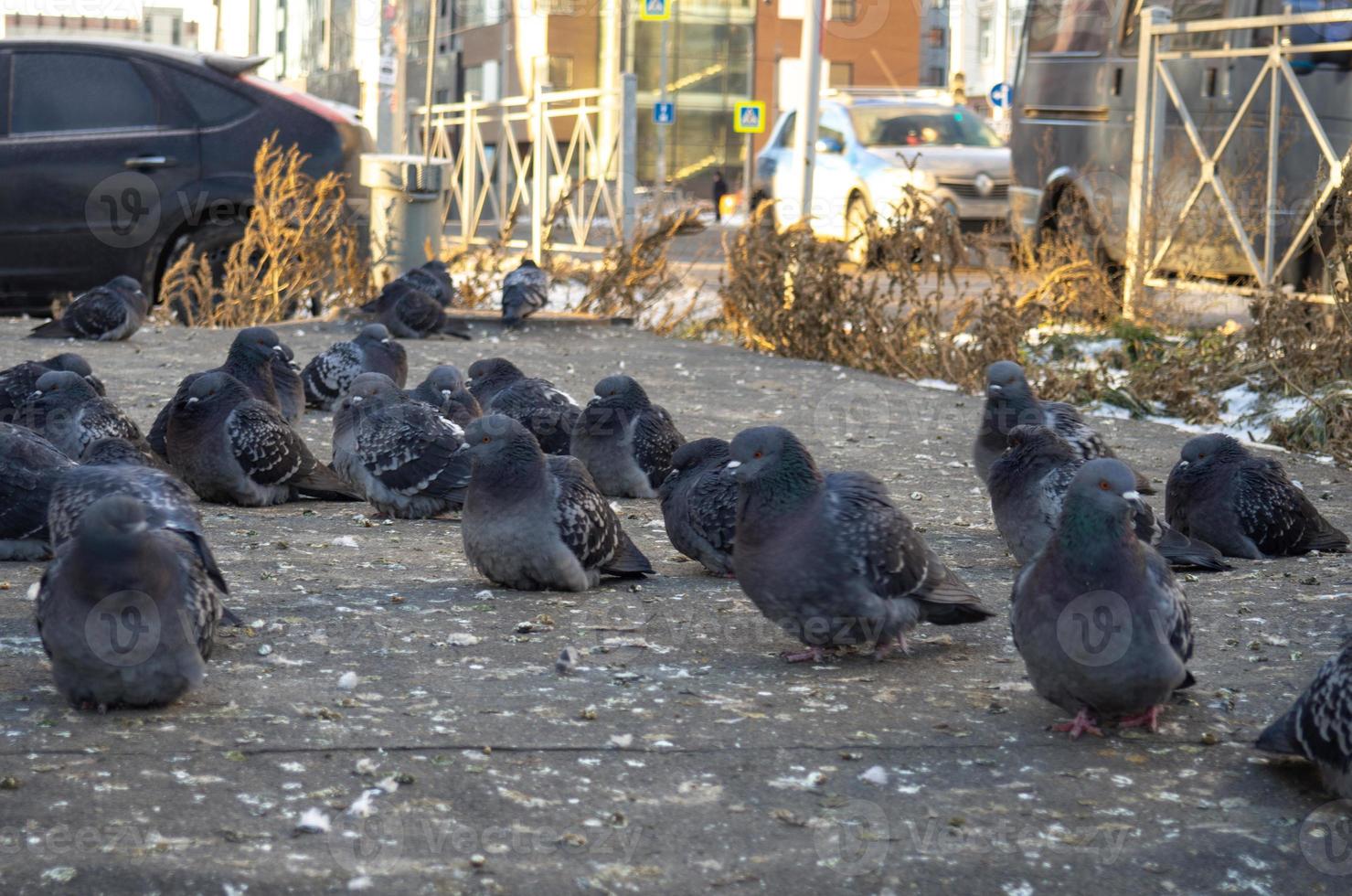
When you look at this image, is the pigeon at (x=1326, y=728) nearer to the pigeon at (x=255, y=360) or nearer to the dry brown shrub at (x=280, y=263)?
the pigeon at (x=255, y=360)

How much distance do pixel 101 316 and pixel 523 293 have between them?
9.78 ft

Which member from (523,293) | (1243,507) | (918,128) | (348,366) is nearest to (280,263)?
(523,293)

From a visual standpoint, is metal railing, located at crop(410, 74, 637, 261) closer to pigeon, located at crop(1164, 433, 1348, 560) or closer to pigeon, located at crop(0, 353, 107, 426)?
pigeon, located at crop(0, 353, 107, 426)

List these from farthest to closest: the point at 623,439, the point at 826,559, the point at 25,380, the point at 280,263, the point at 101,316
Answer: the point at 280,263 → the point at 101,316 → the point at 25,380 → the point at 623,439 → the point at 826,559

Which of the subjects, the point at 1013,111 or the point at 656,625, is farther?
the point at 1013,111

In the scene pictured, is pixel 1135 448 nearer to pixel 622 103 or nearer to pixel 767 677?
pixel 767 677

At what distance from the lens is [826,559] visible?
3998mm

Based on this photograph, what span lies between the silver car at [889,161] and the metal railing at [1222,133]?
22.9 feet

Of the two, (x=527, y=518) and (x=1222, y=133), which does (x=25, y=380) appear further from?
(x=1222, y=133)

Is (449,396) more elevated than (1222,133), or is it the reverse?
(1222,133)

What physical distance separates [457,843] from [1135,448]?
18.1ft

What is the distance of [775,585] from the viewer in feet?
13.2

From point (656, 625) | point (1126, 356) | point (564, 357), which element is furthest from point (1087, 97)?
point (656, 625)

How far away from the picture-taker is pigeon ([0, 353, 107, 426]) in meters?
6.13
